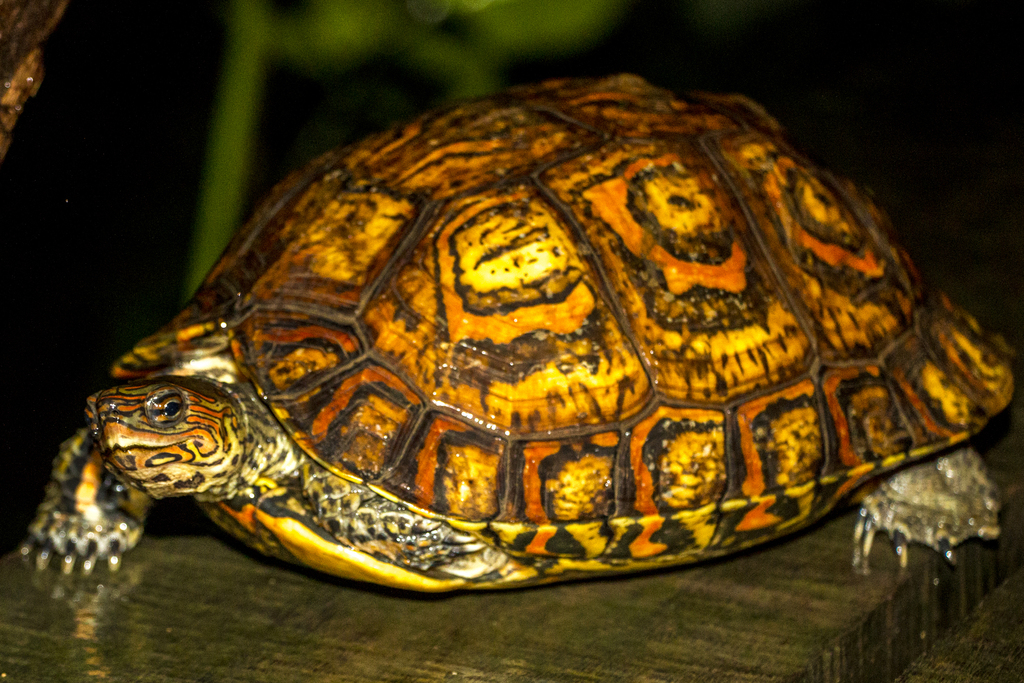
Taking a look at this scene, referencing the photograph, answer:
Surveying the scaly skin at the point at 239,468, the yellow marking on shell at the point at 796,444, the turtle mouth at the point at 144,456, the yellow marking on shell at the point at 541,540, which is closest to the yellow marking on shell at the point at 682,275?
the yellow marking on shell at the point at 796,444

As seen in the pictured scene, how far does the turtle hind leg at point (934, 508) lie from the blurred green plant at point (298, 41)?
215 centimetres

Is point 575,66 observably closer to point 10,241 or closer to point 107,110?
point 107,110

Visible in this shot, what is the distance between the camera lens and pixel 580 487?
96.6 inches

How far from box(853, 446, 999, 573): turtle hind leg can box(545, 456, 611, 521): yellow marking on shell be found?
92 cm

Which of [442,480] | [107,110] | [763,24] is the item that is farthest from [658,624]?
[763,24]

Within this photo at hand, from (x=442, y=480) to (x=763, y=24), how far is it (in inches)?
380

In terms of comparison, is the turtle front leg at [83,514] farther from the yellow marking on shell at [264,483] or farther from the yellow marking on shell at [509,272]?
the yellow marking on shell at [509,272]

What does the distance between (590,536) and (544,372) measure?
0.44 meters

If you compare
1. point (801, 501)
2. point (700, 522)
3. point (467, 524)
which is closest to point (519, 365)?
point (467, 524)

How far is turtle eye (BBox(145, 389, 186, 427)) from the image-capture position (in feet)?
7.79

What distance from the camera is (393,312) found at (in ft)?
8.38

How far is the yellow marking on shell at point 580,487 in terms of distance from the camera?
8.02ft

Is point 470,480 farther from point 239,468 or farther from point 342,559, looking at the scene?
point 239,468

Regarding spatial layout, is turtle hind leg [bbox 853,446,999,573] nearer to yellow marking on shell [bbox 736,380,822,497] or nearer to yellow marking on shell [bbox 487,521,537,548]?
yellow marking on shell [bbox 736,380,822,497]
